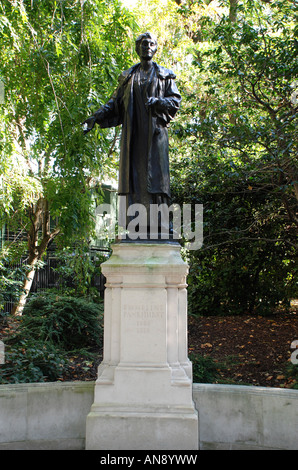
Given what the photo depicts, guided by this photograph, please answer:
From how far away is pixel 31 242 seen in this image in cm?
1166

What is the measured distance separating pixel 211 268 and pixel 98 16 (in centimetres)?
673

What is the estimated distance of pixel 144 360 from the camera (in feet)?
13.0

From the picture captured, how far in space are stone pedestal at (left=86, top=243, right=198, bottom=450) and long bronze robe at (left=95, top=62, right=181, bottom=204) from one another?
0.68 meters

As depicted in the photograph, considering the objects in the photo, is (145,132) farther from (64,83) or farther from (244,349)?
(244,349)

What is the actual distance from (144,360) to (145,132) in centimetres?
234

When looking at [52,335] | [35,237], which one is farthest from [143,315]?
[35,237]

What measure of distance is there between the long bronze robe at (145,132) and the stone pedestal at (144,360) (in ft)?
2.23

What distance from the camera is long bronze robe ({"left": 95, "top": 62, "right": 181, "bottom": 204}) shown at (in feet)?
14.4

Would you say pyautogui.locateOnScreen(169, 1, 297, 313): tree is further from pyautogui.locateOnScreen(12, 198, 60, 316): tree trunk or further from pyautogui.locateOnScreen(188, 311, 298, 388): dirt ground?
pyautogui.locateOnScreen(12, 198, 60, 316): tree trunk

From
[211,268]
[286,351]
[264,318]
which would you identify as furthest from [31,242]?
[286,351]

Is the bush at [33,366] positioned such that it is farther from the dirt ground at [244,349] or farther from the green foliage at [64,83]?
the green foliage at [64,83]

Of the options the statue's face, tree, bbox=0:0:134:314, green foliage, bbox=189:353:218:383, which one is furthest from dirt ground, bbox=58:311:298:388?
the statue's face

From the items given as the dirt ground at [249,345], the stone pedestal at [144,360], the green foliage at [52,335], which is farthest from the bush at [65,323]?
the stone pedestal at [144,360]
